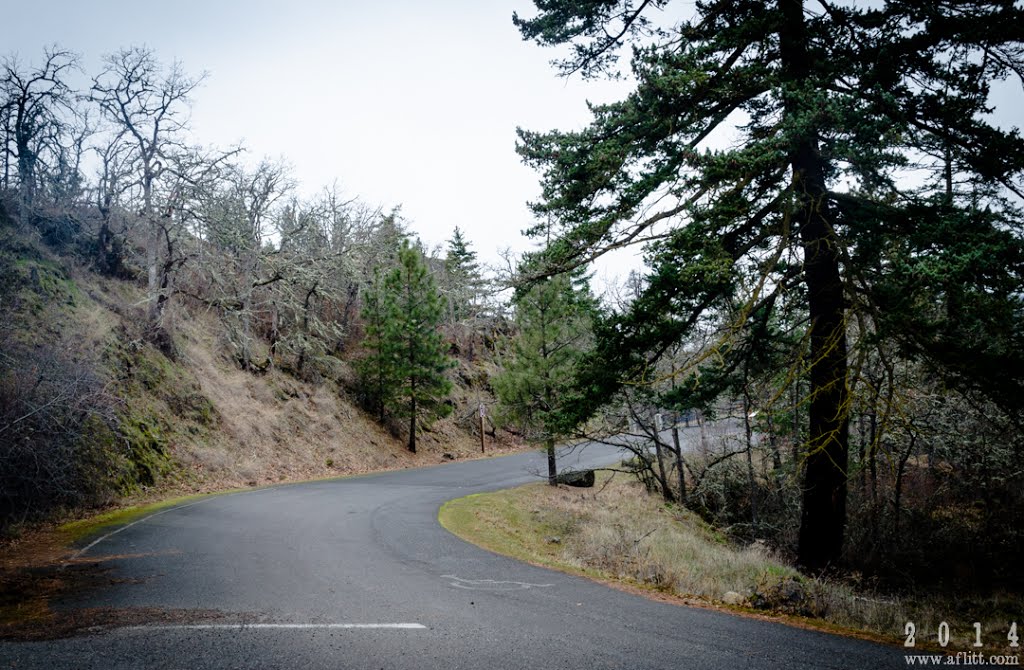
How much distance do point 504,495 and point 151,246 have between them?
18.3m

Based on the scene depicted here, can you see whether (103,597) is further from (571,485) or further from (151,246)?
(151,246)

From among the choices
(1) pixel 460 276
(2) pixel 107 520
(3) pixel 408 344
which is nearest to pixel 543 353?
(3) pixel 408 344

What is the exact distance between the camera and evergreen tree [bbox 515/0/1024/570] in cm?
688

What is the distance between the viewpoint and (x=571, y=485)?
22.1 m

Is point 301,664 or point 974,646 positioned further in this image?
point 974,646

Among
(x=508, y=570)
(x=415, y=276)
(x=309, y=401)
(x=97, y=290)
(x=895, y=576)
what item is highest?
(x=415, y=276)

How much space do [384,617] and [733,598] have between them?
4.28m

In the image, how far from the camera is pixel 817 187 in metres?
8.36

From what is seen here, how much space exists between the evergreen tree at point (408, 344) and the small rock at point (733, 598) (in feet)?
76.1

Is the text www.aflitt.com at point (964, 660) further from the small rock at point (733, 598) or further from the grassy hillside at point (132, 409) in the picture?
the grassy hillside at point (132, 409)

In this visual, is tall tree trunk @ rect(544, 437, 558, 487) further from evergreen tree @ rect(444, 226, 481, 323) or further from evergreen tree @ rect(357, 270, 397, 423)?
evergreen tree @ rect(444, 226, 481, 323)

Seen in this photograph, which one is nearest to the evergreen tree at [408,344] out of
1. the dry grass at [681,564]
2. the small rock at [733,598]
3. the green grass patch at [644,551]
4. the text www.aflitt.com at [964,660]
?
the green grass patch at [644,551]

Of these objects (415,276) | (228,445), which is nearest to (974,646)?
(228,445)

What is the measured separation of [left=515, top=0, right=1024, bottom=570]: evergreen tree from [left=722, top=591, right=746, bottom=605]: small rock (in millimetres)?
2483
